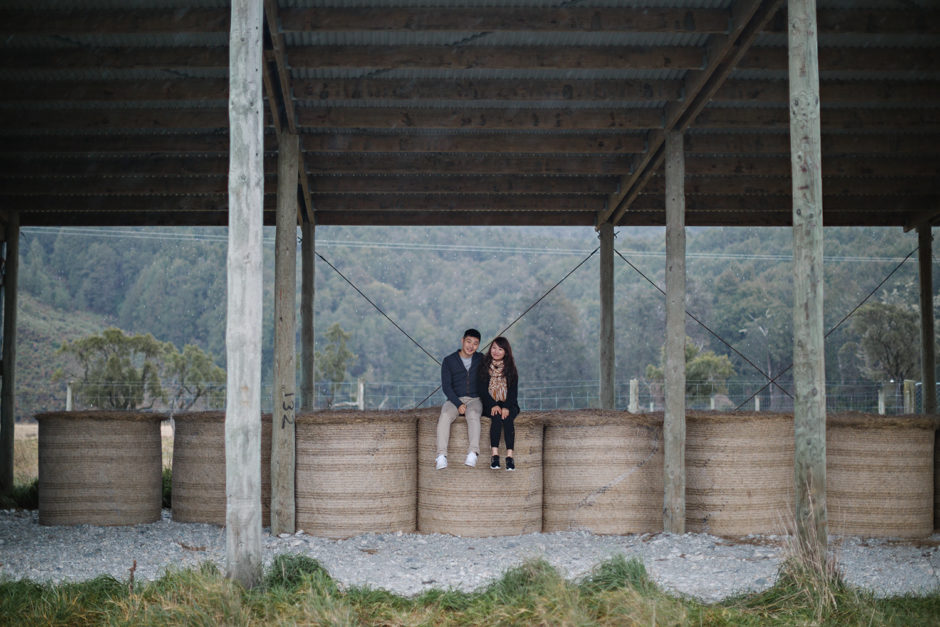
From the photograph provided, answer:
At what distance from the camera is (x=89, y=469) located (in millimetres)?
9195

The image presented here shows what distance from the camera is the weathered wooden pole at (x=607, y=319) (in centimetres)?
1262

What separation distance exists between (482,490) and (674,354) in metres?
2.24

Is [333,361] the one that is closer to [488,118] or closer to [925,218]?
[925,218]

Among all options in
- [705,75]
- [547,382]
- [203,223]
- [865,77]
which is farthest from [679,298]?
[547,382]

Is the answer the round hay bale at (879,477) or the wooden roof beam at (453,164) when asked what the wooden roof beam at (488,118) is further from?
the round hay bale at (879,477)

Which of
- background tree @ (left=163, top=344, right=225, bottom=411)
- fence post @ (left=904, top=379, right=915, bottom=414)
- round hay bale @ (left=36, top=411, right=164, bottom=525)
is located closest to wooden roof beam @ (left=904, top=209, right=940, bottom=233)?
fence post @ (left=904, top=379, right=915, bottom=414)

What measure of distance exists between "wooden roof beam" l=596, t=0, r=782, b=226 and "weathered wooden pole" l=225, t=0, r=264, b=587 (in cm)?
392

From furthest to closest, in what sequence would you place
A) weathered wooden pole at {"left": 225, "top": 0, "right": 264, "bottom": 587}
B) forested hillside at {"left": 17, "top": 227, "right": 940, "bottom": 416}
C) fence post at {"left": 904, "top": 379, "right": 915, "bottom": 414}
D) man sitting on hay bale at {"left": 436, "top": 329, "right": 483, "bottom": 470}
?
forested hillside at {"left": 17, "top": 227, "right": 940, "bottom": 416}, fence post at {"left": 904, "top": 379, "right": 915, "bottom": 414}, man sitting on hay bale at {"left": 436, "top": 329, "right": 483, "bottom": 470}, weathered wooden pole at {"left": 225, "top": 0, "right": 264, "bottom": 587}

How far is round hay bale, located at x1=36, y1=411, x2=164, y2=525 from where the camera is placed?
919 cm

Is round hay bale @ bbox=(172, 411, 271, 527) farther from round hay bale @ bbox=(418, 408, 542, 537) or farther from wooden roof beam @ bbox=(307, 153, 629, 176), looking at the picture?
wooden roof beam @ bbox=(307, 153, 629, 176)

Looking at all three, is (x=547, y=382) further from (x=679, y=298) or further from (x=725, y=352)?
(x=679, y=298)

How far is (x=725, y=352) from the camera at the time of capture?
47.3 m

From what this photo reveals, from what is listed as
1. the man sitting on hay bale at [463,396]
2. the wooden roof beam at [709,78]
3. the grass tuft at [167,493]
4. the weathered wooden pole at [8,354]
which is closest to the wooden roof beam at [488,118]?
the wooden roof beam at [709,78]

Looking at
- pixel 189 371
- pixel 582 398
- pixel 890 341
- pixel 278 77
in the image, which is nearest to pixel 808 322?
pixel 278 77
